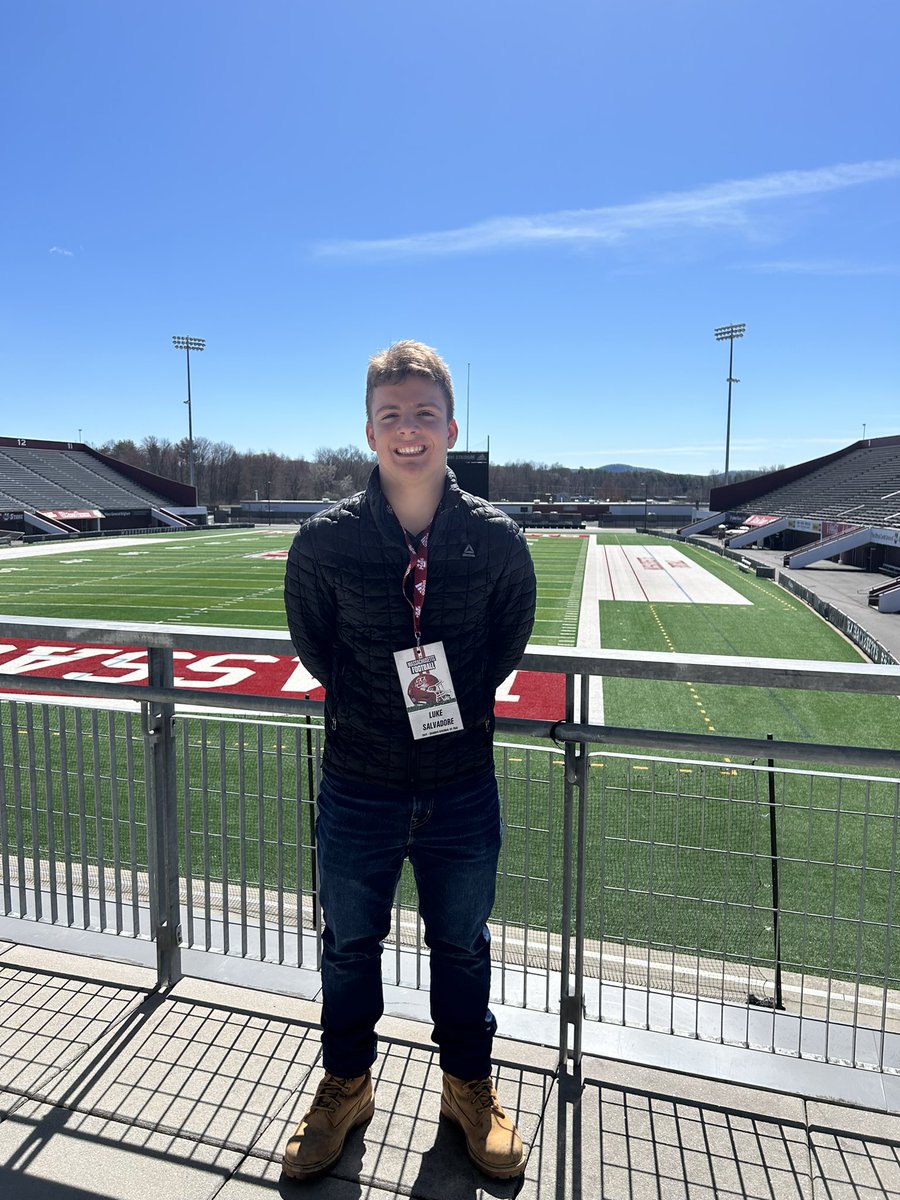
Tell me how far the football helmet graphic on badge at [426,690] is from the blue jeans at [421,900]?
243 millimetres

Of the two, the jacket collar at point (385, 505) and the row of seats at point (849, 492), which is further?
the row of seats at point (849, 492)

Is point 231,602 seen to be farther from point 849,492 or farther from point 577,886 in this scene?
point 849,492

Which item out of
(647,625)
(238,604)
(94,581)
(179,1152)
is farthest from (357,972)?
(94,581)

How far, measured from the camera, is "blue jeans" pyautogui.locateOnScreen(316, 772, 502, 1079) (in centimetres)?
209

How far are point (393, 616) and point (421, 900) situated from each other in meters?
0.79

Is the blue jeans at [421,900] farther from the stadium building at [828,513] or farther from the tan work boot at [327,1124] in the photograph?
the stadium building at [828,513]

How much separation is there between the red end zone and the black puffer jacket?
10423 mm

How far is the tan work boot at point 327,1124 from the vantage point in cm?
208

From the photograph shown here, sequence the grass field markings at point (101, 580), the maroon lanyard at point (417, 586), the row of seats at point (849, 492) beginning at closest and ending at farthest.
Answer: the maroon lanyard at point (417, 586)
the grass field markings at point (101, 580)
the row of seats at point (849, 492)

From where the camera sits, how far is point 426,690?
6.57ft

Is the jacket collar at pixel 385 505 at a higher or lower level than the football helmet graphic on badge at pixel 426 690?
higher

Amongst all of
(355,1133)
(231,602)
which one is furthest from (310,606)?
(231,602)

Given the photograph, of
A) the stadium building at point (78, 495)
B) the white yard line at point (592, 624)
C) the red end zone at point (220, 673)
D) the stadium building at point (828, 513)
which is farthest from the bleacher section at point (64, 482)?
the red end zone at point (220, 673)

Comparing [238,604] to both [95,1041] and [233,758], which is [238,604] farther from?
[95,1041]
